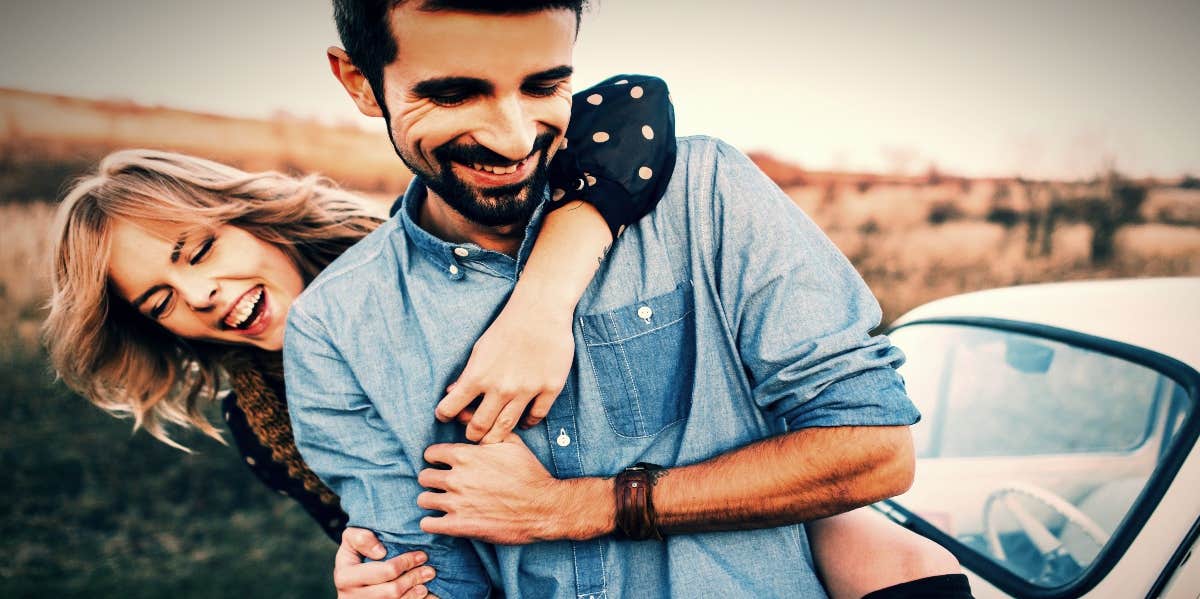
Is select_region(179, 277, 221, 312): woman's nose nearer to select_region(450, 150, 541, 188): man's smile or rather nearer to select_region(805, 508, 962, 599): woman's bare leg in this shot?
select_region(450, 150, 541, 188): man's smile

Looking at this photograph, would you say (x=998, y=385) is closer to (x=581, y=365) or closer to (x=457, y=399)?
(x=581, y=365)

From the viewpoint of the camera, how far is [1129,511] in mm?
1675

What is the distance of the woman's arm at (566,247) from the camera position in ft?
4.28

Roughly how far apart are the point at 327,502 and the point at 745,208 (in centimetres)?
192

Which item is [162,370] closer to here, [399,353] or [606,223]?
[399,353]

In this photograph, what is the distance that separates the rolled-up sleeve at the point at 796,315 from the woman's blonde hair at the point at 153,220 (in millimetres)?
1708

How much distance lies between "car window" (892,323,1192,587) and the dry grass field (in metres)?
2.84

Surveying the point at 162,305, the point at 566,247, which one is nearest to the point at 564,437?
the point at 566,247

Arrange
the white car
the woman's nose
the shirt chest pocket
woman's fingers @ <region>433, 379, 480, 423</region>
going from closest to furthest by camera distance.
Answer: woman's fingers @ <region>433, 379, 480, 423</region>
the shirt chest pocket
the white car
the woman's nose

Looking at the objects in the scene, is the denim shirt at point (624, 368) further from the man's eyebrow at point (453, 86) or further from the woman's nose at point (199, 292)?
the woman's nose at point (199, 292)

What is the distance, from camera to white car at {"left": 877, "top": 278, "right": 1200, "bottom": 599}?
5.36 ft

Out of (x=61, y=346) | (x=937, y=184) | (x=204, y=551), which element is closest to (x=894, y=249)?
(x=937, y=184)

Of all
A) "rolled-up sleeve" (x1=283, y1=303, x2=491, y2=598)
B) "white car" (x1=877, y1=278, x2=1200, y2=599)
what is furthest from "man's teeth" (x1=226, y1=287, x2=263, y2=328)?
"white car" (x1=877, y1=278, x2=1200, y2=599)

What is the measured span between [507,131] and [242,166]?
907 centimetres
